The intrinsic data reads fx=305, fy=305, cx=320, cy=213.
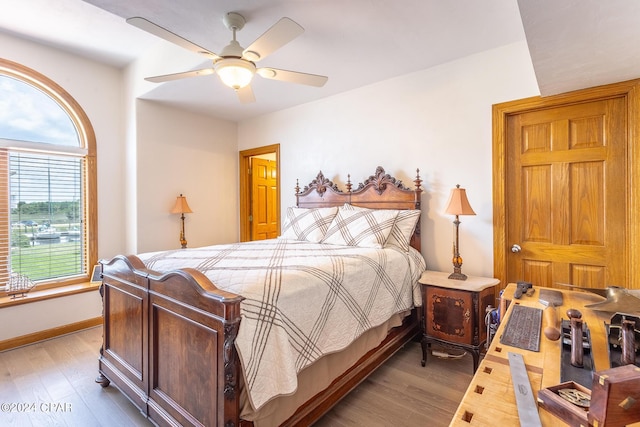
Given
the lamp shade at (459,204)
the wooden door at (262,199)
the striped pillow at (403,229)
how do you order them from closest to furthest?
the lamp shade at (459,204), the striped pillow at (403,229), the wooden door at (262,199)

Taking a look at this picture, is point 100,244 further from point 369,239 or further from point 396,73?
point 396,73

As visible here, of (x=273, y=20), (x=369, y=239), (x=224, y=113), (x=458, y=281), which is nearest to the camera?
(x=273, y=20)

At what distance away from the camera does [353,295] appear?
2.03 m

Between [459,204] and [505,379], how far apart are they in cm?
189

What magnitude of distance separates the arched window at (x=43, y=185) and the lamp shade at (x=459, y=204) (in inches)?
156

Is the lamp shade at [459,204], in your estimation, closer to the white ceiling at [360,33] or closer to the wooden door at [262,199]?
the white ceiling at [360,33]

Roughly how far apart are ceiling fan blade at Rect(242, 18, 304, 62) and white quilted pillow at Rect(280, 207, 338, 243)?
5.56 ft

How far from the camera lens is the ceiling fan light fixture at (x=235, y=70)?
80.7 inches

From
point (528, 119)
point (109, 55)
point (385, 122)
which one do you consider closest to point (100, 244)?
point (109, 55)

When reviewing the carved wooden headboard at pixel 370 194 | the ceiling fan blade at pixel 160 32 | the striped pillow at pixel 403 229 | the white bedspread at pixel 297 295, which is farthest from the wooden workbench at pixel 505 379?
the ceiling fan blade at pixel 160 32

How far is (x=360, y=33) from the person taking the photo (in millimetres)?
2422

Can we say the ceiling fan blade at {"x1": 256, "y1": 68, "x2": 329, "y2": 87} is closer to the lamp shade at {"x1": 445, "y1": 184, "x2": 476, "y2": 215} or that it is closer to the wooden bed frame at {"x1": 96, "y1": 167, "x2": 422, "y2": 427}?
the lamp shade at {"x1": 445, "y1": 184, "x2": 476, "y2": 215}

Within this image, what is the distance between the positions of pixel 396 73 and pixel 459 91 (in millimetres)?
667

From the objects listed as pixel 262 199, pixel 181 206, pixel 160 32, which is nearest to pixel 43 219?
pixel 181 206
